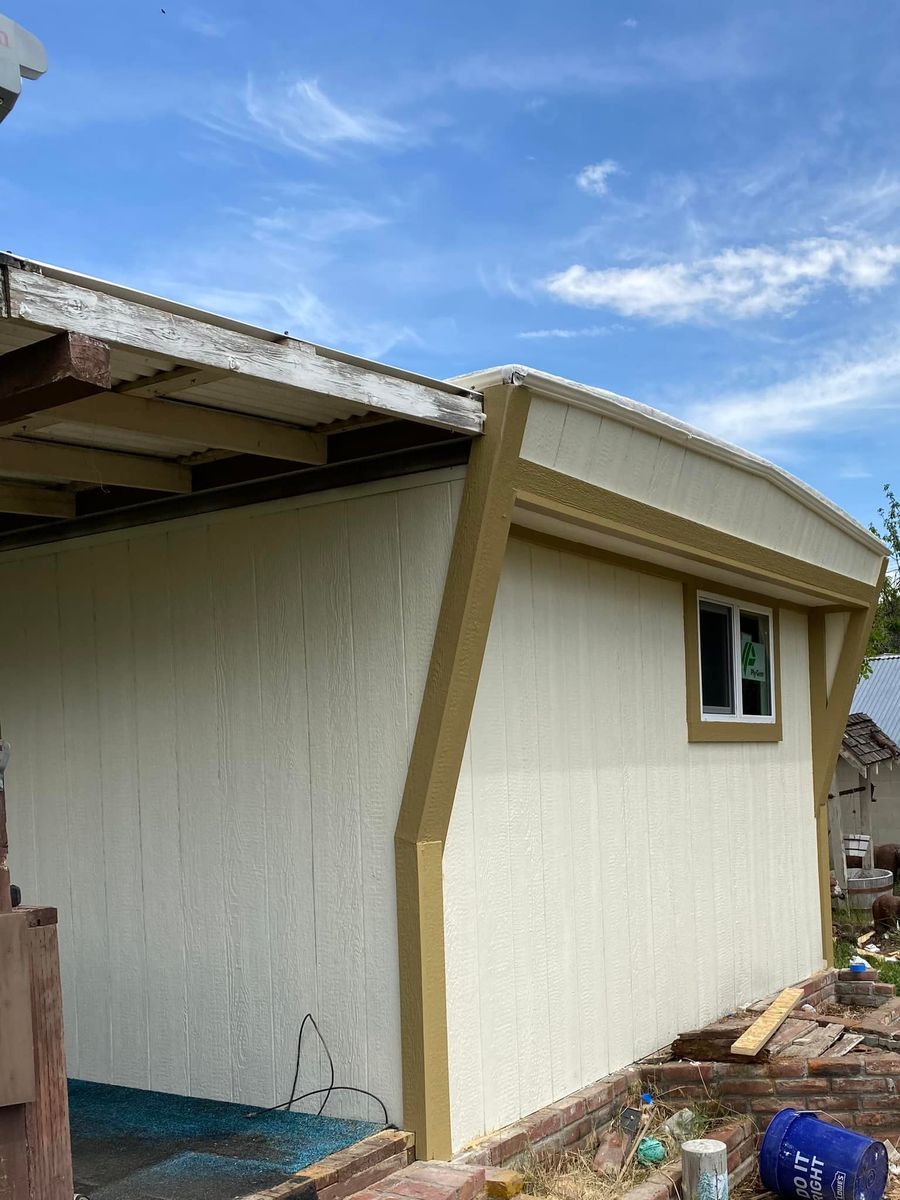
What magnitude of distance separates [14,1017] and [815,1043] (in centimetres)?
510

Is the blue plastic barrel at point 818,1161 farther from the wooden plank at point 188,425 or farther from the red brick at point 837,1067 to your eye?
the wooden plank at point 188,425

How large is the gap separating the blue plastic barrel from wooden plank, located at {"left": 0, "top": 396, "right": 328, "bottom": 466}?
12.4ft

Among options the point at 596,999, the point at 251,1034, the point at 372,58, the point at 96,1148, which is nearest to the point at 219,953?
the point at 251,1034

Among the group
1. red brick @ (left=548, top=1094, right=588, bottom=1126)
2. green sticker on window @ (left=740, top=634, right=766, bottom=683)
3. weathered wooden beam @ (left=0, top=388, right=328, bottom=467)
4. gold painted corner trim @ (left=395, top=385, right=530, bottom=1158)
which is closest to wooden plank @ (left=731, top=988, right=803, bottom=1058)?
red brick @ (left=548, top=1094, right=588, bottom=1126)

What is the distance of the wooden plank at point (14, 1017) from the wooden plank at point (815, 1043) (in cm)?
464

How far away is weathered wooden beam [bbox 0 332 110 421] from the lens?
2.95m

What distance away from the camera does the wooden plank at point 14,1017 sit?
2670 mm

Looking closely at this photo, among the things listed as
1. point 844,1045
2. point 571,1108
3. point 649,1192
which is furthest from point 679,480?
point 844,1045

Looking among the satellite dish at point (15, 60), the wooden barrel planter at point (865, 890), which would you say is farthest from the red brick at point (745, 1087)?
the wooden barrel planter at point (865, 890)

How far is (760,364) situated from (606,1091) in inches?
1545

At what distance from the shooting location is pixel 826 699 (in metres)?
8.55

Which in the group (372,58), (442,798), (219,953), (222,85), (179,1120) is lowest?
(179,1120)

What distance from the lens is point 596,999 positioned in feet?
19.0

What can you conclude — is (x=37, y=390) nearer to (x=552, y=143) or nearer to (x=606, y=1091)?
(x=606, y=1091)
